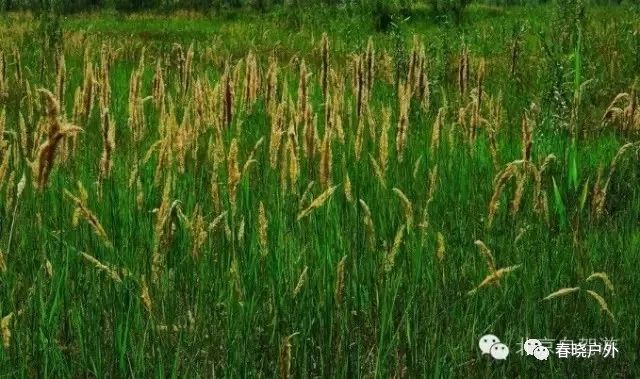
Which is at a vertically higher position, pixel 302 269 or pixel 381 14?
pixel 302 269

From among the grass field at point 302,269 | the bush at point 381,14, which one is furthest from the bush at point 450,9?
the grass field at point 302,269

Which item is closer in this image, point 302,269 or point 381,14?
point 302,269

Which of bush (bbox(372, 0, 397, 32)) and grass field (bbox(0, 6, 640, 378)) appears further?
bush (bbox(372, 0, 397, 32))

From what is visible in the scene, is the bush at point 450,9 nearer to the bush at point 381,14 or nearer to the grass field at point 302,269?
the bush at point 381,14

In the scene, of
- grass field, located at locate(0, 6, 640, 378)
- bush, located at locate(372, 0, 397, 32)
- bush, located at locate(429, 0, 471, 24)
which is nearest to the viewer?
grass field, located at locate(0, 6, 640, 378)

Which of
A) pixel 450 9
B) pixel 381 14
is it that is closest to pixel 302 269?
pixel 450 9

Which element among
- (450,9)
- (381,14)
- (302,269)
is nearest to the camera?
(302,269)

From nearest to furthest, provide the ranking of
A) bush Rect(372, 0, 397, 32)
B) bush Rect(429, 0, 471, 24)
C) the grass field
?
1. the grass field
2. bush Rect(429, 0, 471, 24)
3. bush Rect(372, 0, 397, 32)

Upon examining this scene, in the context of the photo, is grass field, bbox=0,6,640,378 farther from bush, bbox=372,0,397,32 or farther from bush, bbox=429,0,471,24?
bush, bbox=372,0,397,32

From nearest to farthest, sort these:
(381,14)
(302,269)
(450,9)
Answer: (302,269)
(450,9)
(381,14)

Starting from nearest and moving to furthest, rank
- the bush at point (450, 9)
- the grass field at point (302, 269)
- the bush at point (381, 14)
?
the grass field at point (302, 269) < the bush at point (450, 9) < the bush at point (381, 14)

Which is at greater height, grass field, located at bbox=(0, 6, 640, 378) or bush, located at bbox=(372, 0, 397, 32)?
grass field, located at bbox=(0, 6, 640, 378)

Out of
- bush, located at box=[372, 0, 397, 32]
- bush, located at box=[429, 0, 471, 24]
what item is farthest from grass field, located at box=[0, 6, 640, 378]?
bush, located at box=[372, 0, 397, 32]

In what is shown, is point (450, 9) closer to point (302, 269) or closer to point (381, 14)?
point (381, 14)
